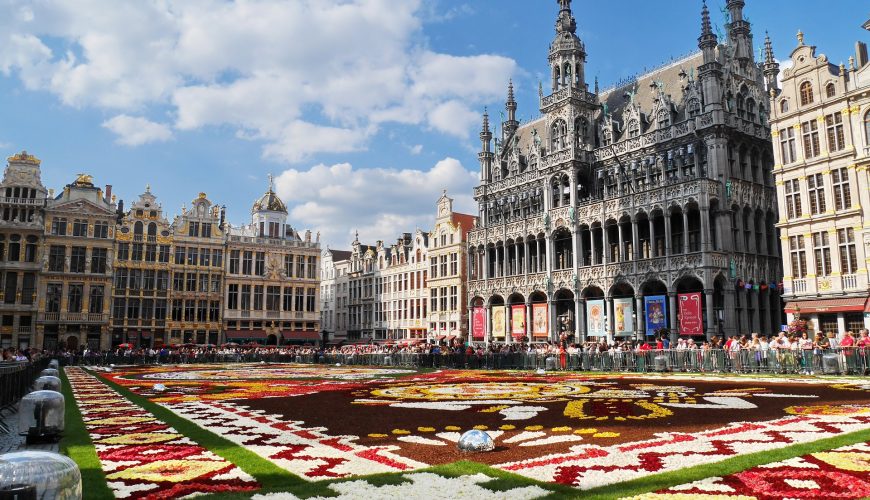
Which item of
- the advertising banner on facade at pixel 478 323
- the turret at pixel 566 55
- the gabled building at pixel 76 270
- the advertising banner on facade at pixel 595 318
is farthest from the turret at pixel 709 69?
the gabled building at pixel 76 270

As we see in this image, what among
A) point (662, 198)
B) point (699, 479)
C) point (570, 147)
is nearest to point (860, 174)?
point (662, 198)

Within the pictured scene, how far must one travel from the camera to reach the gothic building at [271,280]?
212ft

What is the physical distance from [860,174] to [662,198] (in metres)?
11.8

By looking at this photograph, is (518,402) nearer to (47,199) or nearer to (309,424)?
(309,424)

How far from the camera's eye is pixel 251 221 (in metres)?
68.8

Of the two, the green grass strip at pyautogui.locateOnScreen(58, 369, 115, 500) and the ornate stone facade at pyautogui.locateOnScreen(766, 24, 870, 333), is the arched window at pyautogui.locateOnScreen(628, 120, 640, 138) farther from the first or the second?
the green grass strip at pyautogui.locateOnScreen(58, 369, 115, 500)

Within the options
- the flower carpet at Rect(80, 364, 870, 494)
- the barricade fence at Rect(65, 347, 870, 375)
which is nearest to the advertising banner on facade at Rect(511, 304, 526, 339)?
the barricade fence at Rect(65, 347, 870, 375)

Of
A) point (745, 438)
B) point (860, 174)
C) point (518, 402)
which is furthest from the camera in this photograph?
point (860, 174)

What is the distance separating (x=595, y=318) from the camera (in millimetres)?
43750

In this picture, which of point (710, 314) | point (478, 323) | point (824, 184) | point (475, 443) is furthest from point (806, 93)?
point (475, 443)

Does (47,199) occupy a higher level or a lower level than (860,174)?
higher

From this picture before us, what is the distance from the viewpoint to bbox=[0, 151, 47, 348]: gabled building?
174 ft

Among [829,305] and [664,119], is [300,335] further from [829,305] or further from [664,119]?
[829,305]

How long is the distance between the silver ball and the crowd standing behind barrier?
17.7 m
